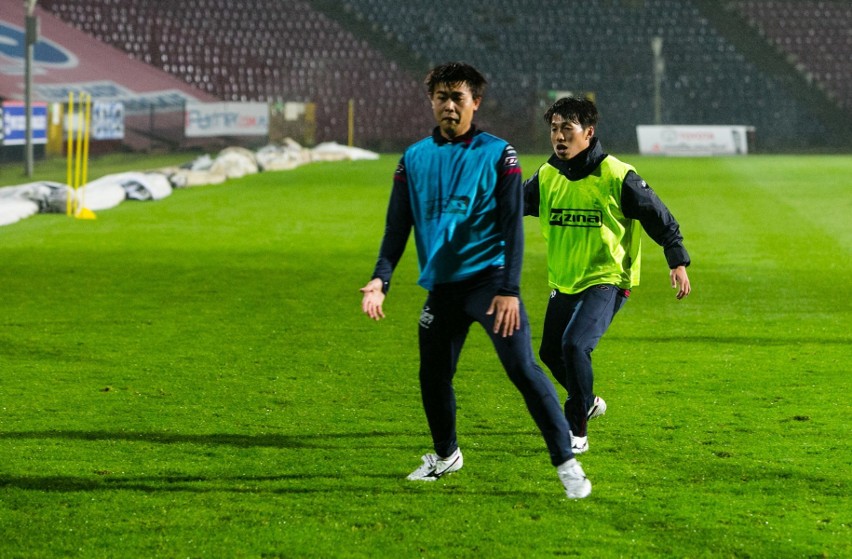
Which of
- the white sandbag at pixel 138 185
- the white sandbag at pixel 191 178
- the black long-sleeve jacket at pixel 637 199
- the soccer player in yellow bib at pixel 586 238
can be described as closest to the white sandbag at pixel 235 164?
the white sandbag at pixel 191 178

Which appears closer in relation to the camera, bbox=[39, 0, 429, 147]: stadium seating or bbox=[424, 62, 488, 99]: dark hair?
bbox=[424, 62, 488, 99]: dark hair

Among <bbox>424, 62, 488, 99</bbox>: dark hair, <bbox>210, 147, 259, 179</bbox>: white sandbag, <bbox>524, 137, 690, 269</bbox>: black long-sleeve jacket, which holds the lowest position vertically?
<bbox>210, 147, 259, 179</bbox>: white sandbag

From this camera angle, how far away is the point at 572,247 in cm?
609

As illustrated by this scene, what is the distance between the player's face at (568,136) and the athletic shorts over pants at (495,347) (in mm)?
877

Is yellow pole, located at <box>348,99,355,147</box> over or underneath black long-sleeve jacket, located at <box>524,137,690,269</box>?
underneath

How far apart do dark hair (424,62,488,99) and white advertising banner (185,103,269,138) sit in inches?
1331

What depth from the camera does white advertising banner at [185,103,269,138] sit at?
38.2 m

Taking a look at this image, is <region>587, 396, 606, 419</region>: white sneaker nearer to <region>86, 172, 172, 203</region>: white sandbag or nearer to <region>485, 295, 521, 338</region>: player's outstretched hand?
<region>485, 295, 521, 338</region>: player's outstretched hand

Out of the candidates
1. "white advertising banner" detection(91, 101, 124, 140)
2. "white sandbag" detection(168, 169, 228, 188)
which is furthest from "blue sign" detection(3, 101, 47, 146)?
"white sandbag" detection(168, 169, 228, 188)

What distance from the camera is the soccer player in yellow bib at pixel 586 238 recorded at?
593 centimetres

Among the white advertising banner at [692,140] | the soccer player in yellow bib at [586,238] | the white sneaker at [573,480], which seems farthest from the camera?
the white advertising banner at [692,140]

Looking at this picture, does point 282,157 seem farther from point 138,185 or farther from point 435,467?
point 435,467

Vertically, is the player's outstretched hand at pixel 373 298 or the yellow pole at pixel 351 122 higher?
the player's outstretched hand at pixel 373 298

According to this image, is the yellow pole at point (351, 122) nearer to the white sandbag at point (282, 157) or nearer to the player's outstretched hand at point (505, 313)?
the white sandbag at point (282, 157)
